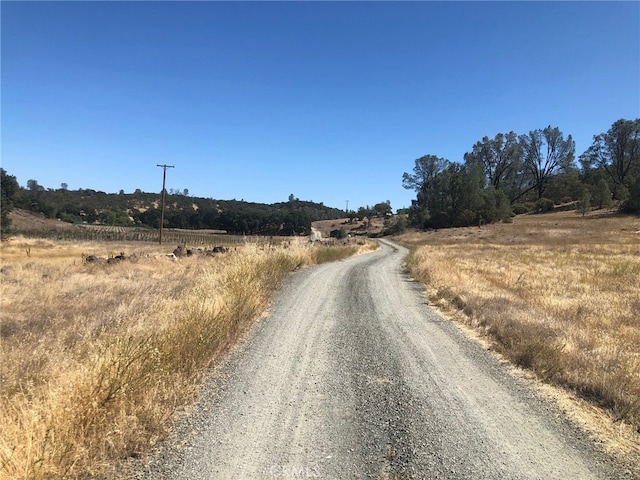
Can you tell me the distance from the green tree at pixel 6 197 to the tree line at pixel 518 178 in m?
87.2

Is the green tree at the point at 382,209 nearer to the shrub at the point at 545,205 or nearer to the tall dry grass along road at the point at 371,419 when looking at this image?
the shrub at the point at 545,205

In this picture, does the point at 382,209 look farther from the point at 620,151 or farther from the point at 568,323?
the point at 568,323

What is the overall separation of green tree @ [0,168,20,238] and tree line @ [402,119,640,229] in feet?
286

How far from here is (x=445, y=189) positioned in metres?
104

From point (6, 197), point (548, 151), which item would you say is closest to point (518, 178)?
point (548, 151)

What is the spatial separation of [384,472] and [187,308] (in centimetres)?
496

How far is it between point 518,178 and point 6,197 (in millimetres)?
128693

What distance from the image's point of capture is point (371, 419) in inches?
181

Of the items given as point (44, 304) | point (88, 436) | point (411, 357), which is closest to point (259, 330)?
point (411, 357)

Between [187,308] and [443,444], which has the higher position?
[187,308]

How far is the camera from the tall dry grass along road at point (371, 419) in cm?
365

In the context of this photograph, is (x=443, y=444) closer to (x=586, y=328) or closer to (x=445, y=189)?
(x=586, y=328)

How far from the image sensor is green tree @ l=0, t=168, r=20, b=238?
5991 cm

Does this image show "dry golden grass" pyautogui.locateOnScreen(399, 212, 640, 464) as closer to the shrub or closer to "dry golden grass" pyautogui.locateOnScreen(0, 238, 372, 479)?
"dry golden grass" pyautogui.locateOnScreen(0, 238, 372, 479)
